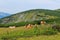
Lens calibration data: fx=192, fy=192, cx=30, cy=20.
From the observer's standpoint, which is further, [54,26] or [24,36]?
[54,26]

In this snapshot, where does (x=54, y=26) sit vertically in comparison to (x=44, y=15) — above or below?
above

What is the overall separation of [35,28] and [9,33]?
6.52 meters

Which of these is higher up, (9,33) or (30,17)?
(9,33)

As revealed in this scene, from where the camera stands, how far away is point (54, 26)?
164ft

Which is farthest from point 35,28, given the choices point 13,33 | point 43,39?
point 43,39

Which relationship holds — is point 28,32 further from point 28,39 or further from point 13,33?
point 28,39

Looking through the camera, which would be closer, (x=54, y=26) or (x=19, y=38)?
(x=19, y=38)

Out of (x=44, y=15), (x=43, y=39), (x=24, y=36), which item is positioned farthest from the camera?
(x=44, y=15)

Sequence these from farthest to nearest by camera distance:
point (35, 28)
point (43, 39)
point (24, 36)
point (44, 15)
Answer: point (44, 15)
point (35, 28)
point (24, 36)
point (43, 39)

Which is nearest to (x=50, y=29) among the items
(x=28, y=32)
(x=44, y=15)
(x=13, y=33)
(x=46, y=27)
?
(x=46, y=27)

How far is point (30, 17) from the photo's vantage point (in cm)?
19312

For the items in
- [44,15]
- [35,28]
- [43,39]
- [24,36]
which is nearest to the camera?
[43,39]

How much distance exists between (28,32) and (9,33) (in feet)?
15.0

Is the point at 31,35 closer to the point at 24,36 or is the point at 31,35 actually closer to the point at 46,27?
the point at 24,36
